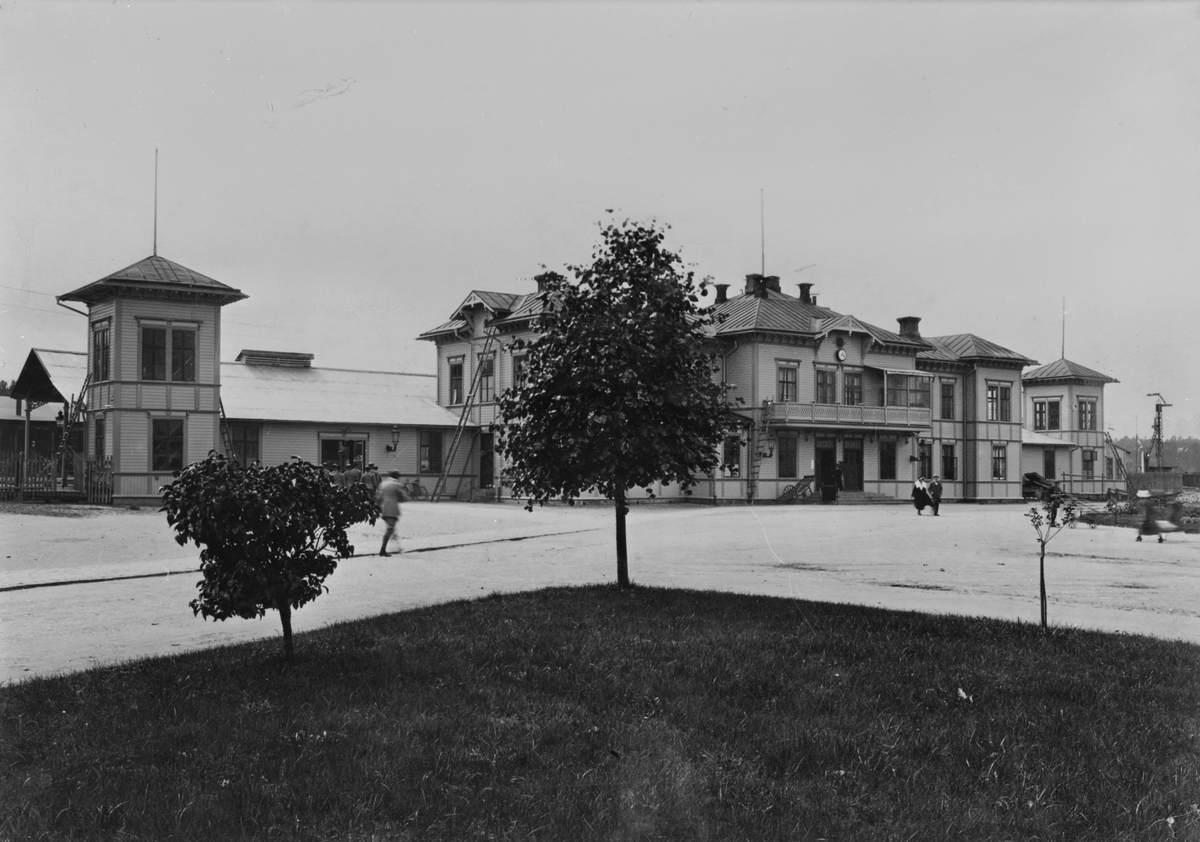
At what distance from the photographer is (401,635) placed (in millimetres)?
9539

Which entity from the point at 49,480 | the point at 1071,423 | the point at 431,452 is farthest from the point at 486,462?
the point at 1071,423

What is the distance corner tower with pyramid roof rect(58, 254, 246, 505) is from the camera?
108 ft

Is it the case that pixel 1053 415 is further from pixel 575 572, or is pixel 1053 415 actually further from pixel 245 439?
pixel 575 572

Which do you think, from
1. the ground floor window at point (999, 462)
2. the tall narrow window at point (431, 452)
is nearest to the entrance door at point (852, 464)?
the ground floor window at point (999, 462)

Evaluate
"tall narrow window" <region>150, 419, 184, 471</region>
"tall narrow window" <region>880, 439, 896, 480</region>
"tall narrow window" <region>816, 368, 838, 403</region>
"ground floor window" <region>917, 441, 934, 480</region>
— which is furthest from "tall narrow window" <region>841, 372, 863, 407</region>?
"tall narrow window" <region>150, 419, 184, 471</region>

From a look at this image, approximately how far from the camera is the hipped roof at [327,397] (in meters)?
41.0

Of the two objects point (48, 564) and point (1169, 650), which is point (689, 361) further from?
point (48, 564)

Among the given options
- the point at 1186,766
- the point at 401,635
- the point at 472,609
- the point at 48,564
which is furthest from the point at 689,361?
the point at 48,564

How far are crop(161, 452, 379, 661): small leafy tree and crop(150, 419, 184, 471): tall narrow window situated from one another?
27.2 meters

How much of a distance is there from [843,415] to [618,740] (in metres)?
41.4

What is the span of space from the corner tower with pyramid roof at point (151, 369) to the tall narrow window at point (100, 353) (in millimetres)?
35

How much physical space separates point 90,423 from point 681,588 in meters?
28.4

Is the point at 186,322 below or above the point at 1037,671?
above

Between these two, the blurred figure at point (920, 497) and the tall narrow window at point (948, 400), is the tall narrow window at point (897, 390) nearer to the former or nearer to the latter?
the tall narrow window at point (948, 400)
